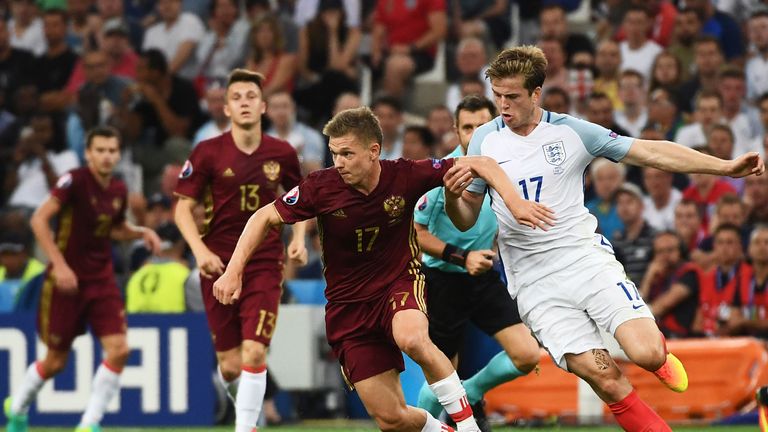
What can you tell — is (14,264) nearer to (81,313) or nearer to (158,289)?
(158,289)

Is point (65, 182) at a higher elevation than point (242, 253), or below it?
higher

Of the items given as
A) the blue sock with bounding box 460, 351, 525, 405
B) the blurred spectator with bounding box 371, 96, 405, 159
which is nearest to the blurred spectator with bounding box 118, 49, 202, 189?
the blurred spectator with bounding box 371, 96, 405, 159

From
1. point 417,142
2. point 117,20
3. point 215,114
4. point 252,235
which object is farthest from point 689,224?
point 117,20

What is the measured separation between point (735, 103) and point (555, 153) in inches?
305

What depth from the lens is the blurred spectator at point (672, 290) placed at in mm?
12414

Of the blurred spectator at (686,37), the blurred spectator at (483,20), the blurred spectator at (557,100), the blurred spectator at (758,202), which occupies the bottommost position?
the blurred spectator at (758,202)

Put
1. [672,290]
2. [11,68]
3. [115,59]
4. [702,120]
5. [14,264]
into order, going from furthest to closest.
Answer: [11,68], [115,59], [14,264], [702,120], [672,290]

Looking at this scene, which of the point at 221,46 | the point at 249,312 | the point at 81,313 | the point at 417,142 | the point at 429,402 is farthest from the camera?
the point at 221,46

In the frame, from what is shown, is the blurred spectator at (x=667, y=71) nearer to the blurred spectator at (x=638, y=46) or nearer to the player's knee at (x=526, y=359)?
the blurred spectator at (x=638, y=46)

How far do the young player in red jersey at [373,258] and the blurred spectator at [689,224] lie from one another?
6145mm

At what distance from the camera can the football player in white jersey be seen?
24.0 ft

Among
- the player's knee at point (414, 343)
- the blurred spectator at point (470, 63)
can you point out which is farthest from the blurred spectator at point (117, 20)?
the player's knee at point (414, 343)

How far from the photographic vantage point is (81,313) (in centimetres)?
1110

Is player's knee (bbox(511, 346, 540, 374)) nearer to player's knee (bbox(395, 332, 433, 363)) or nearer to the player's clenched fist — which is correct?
player's knee (bbox(395, 332, 433, 363))
